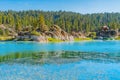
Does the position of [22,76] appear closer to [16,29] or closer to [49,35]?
[49,35]

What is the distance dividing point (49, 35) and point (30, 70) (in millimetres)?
114174

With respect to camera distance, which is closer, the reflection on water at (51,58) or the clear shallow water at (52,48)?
the reflection on water at (51,58)

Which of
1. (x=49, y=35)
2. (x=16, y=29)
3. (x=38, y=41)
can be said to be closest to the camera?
(x=38, y=41)

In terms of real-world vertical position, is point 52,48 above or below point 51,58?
above

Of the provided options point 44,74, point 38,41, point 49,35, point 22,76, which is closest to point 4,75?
point 22,76

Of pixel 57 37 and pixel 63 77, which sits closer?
pixel 63 77

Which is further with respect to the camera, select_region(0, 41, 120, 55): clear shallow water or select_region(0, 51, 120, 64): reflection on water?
select_region(0, 41, 120, 55): clear shallow water

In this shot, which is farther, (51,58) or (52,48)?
(52,48)

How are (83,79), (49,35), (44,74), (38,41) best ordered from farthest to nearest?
(49,35) → (38,41) → (44,74) → (83,79)

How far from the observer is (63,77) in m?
38.5

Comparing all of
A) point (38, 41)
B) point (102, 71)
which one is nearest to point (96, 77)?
point (102, 71)

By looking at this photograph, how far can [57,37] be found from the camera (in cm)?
16025

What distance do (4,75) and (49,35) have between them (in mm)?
119245

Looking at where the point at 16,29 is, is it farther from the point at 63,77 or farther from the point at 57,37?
the point at 63,77
